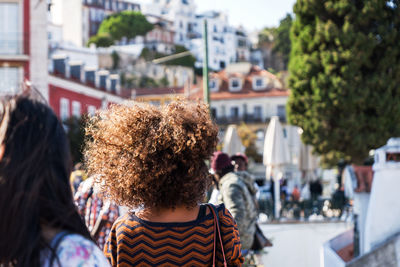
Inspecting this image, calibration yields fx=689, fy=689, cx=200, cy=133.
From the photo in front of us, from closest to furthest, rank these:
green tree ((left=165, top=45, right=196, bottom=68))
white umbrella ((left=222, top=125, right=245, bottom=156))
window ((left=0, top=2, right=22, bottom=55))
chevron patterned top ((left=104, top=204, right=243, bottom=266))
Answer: chevron patterned top ((left=104, top=204, right=243, bottom=266)) → white umbrella ((left=222, top=125, right=245, bottom=156)) → window ((left=0, top=2, right=22, bottom=55)) → green tree ((left=165, top=45, right=196, bottom=68))

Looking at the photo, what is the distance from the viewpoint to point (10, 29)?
105ft

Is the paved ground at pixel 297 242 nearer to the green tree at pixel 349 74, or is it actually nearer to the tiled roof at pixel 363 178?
the tiled roof at pixel 363 178

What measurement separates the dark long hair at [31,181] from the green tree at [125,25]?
111296 millimetres

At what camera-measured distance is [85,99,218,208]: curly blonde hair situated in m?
3.27

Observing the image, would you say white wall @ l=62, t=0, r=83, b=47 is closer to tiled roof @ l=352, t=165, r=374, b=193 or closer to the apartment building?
the apartment building

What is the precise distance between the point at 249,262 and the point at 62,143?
18.7 feet

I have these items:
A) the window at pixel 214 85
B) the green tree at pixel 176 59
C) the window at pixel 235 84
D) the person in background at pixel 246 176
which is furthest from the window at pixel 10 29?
the green tree at pixel 176 59

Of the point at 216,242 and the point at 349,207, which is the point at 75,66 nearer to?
the point at 349,207

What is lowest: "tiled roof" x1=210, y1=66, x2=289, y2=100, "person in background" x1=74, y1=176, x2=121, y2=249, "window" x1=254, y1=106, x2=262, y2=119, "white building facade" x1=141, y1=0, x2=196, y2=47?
"window" x1=254, y1=106, x2=262, y2=119

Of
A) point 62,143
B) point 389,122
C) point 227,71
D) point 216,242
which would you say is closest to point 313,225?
point 216,242

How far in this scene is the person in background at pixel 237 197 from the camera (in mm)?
5629

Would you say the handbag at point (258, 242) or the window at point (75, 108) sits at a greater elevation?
the handbag at point (258, 242)

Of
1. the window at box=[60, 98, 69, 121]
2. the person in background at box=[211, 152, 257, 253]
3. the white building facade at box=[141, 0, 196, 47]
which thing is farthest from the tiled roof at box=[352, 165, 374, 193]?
the white building facade at box=[141, 0, 196, 47]

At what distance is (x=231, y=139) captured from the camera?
17531 millimetres
